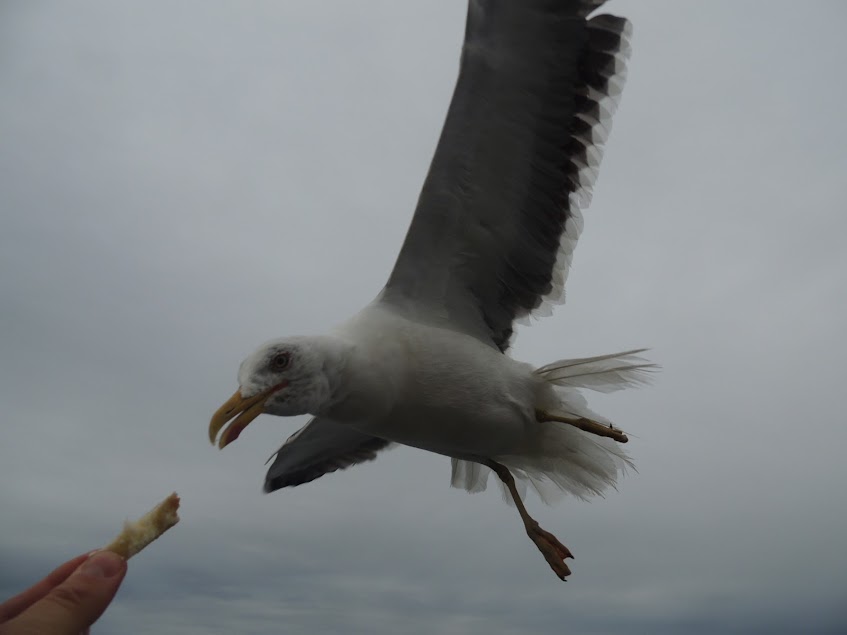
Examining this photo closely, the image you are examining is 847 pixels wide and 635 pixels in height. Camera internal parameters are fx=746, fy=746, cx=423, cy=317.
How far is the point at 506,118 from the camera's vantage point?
107 inches

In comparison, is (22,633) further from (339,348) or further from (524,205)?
(524,205)

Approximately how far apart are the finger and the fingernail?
41 millimetres

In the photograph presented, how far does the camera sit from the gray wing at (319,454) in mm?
3719

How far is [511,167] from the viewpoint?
112 inches

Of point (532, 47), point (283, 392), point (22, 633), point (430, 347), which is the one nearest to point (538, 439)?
point (430, 347)

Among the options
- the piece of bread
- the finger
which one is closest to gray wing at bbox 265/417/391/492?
the piece of bread

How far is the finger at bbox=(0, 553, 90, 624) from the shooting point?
3.21 feet

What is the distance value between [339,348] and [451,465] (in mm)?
1411

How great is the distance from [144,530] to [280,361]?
105 cm

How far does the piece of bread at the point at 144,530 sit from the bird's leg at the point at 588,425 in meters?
1.87

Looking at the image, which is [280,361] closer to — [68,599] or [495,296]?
[495,296]

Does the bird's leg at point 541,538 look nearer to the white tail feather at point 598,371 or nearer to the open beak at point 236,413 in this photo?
the white tail feather at point 598,371

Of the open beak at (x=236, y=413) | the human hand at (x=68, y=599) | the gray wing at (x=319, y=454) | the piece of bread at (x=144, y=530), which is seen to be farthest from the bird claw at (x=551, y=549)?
the human hand at (x=68, y=599)

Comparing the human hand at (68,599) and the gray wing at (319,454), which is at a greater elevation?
the gray wing at (319,454)
